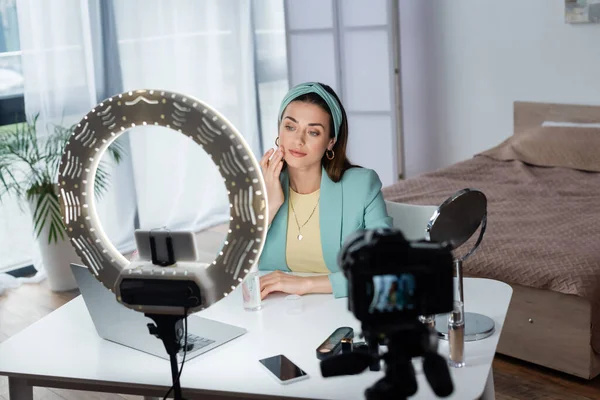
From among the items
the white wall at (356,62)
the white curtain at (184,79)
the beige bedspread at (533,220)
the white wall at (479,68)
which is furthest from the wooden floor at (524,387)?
the white wall at (356,62)

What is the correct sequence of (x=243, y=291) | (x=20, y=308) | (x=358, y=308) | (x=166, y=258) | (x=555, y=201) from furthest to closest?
1. (x=20, y=308)
2. (x=555, y=201)
3. (x=243, y=291)
4. (x=166, y=258)
5. (x=358, y=308)

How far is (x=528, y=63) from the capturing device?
4.80 metres

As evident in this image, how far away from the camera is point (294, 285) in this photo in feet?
6.75

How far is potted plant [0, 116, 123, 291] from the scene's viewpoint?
398 centimetres

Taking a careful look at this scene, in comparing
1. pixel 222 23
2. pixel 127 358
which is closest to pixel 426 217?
pixel 127 358

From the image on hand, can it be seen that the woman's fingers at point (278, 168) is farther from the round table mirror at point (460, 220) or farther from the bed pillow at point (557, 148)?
the bed pillow at point (557, 148)

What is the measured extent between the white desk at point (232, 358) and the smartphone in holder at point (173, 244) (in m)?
0.41

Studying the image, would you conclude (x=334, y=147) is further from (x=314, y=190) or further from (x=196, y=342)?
(x=196, y=342)

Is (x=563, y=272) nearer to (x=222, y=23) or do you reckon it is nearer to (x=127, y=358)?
(x=127, y=358)

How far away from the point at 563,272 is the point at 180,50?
9.68 feet

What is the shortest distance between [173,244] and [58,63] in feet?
10.9

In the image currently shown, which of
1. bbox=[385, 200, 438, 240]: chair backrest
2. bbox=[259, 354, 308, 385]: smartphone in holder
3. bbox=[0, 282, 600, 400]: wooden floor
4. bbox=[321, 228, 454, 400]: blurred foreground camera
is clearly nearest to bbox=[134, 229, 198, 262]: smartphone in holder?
bbox=[321, 228, 454, 400]: blurred foreground camera

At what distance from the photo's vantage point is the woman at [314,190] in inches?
88.7

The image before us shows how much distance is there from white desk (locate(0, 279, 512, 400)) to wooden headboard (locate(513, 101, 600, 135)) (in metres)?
2.81
